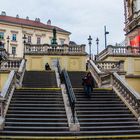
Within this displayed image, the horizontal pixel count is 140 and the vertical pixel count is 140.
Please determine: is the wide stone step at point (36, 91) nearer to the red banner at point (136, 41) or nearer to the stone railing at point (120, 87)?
the stone railing at point (120, 87)

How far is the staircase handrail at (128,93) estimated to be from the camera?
18.0 m

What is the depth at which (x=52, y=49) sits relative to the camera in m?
37.9

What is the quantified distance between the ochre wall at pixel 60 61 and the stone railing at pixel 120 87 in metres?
10.1

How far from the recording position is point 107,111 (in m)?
18.2

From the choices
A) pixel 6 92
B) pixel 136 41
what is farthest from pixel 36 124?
pixel 136 41

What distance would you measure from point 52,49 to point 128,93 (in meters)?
19.4

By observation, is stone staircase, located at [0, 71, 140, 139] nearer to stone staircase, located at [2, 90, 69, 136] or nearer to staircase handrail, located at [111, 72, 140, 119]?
stone staircase, located at [2, 90, 69, 136]

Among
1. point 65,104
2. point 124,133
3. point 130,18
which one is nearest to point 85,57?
point 130,18

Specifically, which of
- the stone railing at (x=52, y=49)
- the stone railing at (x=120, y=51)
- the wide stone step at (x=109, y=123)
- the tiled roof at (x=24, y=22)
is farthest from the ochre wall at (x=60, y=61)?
the tiled roof at (x=24, y=22)

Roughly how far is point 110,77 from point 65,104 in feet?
18.2

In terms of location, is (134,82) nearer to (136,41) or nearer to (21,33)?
(136,41)

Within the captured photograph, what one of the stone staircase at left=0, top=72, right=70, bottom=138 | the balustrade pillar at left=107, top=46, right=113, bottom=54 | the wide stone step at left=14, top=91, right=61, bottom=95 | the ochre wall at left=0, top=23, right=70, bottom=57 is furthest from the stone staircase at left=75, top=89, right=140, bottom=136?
the ochre wall at left=0, top=23, right=70, bottom=57

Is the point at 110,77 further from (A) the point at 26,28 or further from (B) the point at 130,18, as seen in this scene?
(A) the point at 26,28

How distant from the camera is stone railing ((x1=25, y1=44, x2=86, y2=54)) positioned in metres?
37.5
